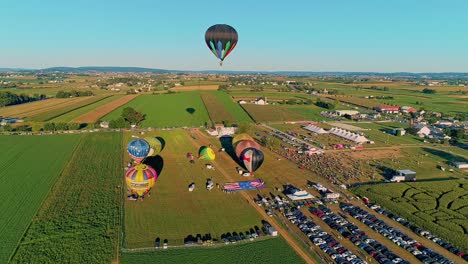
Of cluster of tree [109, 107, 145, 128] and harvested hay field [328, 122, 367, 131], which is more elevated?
cluster of tree [109, 107, 145, 128]

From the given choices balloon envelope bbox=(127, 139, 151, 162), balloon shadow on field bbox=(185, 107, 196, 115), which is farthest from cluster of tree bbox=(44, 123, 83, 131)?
balloon envelope bbox=(127, 139, 151, 162)

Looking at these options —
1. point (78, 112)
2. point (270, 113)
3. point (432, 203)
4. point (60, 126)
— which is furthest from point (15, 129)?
point (432, 203)

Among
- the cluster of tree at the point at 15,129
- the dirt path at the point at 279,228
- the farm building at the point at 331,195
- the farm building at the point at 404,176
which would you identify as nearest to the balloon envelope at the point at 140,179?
the dirt path at the point at 279,228

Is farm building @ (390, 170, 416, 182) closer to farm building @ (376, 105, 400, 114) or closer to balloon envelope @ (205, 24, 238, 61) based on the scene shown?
balloon envelope @ (205, 24, 238, 61)

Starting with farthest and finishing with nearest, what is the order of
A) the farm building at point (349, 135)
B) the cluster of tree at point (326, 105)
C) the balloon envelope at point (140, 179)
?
the cluster of tree at point (326, 105) → the farm building at point (349, 135) → the balloon envelope at point (140, 179)

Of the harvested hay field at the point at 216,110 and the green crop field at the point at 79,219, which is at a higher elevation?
the harvested hay field at the point at 216,110

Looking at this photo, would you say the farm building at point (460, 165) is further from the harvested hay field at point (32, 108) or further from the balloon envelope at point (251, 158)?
the harvested hay field at point (32, 108)

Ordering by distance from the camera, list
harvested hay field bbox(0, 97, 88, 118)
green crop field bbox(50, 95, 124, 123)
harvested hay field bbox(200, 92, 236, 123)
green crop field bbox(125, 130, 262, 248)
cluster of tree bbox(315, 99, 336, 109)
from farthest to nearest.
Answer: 1. cluster of tree bbox(315, 99, 336, 109)
2. harvested hay field bbox(0, 97, 88, 118)
3. harvested hay field bbox(200, 92, 236, 123)
4. green crop field bbox(50, 95, 124, 123)
5. green crop field bbox(125, 130, 262, 248)

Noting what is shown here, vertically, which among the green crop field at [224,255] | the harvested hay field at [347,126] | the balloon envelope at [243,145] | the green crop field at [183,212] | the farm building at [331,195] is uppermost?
the balloon envelope at [243,145]
